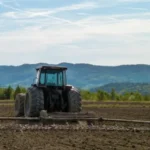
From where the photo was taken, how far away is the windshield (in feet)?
78.0

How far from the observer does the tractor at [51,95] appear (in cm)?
2189

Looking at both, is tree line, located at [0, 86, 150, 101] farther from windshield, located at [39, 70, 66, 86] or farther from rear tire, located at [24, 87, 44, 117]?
rear tire, located at [24, 87, 44, 117]

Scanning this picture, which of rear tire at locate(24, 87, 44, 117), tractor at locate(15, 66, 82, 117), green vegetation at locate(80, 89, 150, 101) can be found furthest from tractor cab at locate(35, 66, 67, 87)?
green vegetation at locate(80, 89, 150, 101)

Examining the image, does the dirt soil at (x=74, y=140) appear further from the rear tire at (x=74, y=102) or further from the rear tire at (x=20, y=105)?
the rear tire at (x=20, y=105)

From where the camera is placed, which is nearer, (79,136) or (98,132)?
(79,136)

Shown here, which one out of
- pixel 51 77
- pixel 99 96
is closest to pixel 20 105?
pixel 51 77

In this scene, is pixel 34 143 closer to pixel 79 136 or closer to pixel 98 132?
pixel 79 136

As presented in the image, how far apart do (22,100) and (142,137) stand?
1167cm

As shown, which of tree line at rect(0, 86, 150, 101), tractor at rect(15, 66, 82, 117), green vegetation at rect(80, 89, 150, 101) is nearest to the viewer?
tractor at rect(15, 66, 82, 117)

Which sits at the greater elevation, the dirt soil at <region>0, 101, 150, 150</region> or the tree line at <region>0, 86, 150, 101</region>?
the tree line at <region>0, 86, 150, 101</region>

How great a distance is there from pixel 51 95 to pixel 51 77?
48.1 inches

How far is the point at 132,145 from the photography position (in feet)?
42.2

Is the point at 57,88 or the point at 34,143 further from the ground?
the point at 57,88

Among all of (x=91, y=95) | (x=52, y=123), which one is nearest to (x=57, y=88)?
(x=52, y=123)
